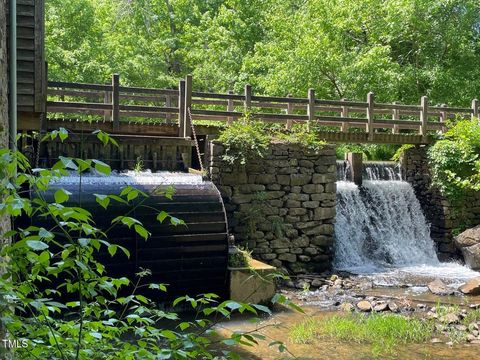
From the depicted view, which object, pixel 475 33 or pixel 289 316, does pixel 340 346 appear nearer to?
pixel 289 316

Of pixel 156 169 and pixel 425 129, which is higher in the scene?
pixel 425 129

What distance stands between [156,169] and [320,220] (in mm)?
3516

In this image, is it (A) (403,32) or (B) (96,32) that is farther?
(B) (96,32)

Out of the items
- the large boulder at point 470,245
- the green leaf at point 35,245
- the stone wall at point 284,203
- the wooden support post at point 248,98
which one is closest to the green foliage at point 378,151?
the large boulder at point 470,245

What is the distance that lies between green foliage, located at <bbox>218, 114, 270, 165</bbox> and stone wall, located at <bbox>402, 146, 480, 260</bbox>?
556 centimetres

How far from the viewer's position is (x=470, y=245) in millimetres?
12484

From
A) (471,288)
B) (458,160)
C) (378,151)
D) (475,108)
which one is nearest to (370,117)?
(458,160)

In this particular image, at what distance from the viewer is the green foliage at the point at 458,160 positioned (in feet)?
43.3

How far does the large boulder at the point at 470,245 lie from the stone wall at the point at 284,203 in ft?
11.3

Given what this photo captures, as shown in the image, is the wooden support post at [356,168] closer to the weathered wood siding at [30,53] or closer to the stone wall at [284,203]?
the stone wall at [284,203]

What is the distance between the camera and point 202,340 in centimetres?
250

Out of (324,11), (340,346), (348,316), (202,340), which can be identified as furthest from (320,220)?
(324,11)

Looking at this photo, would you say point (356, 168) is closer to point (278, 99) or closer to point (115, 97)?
point (278, 99)

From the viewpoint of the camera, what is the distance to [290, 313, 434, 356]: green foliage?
6953 mm
